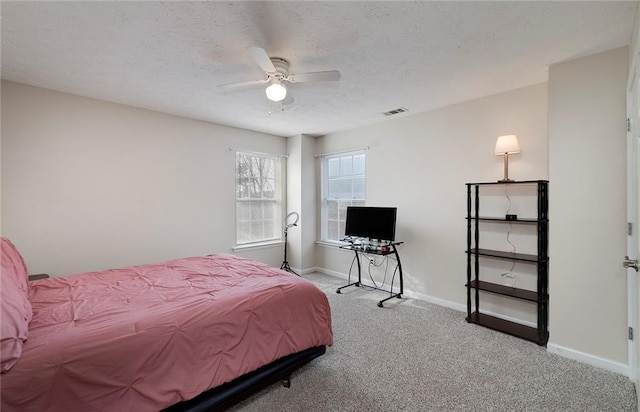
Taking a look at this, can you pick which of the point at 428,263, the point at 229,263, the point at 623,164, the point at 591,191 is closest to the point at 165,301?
the point at 229,263

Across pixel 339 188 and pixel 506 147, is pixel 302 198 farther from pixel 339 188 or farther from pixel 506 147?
pixel 506 147

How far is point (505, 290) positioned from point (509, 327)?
37cm

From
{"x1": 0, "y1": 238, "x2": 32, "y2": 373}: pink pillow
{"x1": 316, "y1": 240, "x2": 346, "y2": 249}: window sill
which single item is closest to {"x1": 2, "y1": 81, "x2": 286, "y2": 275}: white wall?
{"x1": 0, "y1": 238, "x2": 32, "y2": 373}: pink pillow

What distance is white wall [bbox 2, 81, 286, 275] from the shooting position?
282cm

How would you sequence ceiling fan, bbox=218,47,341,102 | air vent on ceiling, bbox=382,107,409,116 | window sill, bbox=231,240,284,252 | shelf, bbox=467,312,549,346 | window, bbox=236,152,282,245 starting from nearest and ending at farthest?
1. ceiling fan, bbox=218,47,341,102
2. shelf, bbox=467,312,549,346
3. air vent on ceiling, bbox=382,107,409,116
4. window sill, bbox=231,240,284,252
5. window, bbox=236,152,282,245

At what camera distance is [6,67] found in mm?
2467

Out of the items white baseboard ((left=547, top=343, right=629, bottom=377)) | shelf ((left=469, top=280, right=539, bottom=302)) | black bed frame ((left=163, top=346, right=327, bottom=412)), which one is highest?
shelf ((left=469, top=280, right=539, bottom=302))

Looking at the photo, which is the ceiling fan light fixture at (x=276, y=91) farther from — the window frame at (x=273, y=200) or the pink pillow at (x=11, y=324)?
the window frame at (x=273, y=200)

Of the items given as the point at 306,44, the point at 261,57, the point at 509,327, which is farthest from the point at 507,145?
the point at 261,57

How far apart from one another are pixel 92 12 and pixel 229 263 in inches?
90.1

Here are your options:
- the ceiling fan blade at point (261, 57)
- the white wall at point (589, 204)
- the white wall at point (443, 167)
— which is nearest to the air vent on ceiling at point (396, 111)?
the white wall at point (443, 167)

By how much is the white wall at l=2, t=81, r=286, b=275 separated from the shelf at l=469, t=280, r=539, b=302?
3.54 m

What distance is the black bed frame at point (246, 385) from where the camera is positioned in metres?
1.66

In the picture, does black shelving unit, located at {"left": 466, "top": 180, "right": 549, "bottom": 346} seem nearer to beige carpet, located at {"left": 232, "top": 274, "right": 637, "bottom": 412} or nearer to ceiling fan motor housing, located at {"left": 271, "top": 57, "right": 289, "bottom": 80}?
beige carpet, located at {"left": 232, "top": 274, "right": 637, "bottom": 412}
